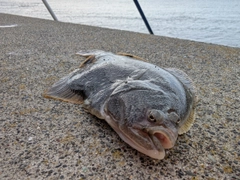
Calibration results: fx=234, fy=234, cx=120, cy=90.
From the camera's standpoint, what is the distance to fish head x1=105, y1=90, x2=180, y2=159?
3.98 feet

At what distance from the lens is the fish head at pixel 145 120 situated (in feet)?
3.98

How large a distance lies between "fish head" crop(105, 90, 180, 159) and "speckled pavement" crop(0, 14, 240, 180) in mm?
148

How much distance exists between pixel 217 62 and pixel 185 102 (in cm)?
199

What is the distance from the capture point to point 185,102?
157cm

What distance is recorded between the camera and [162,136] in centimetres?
121

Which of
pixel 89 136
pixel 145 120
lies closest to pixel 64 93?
pixel 89 136

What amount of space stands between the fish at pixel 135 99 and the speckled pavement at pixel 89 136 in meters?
0.11

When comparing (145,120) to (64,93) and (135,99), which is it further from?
(64,93)

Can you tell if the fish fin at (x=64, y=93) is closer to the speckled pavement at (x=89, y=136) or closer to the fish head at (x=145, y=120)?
the speckled pavement at (x=89, y=136)

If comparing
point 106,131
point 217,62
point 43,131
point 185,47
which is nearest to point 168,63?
point 217,62

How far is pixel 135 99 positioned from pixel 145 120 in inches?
7.0

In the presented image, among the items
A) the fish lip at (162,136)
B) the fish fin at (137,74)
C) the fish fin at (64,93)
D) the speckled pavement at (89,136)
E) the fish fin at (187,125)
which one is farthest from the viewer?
the fish fin at (64,93)

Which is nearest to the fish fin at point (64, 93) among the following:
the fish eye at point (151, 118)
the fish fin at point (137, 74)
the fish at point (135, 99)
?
the fish at point (135, 99)

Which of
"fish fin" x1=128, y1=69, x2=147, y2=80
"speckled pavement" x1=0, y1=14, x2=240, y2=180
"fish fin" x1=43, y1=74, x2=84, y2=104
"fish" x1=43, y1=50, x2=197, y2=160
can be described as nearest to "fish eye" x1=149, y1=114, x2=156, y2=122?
"fish" x1=43, y1=50, x2=197, y2=160
